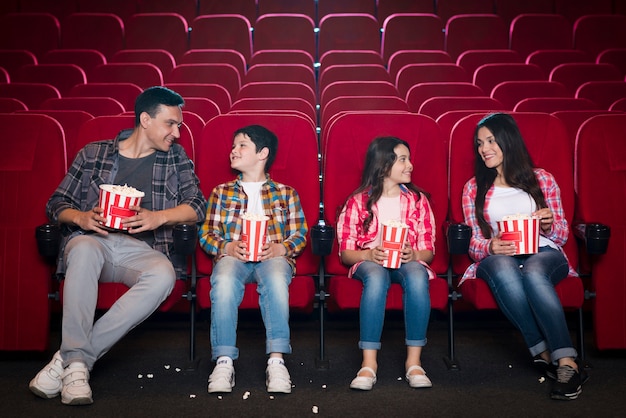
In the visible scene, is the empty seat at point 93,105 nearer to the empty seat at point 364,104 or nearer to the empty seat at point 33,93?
the empty seat at point 33,93

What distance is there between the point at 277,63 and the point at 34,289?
7.02ft

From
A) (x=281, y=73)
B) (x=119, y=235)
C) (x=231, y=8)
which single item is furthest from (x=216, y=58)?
(x=119, y=235)

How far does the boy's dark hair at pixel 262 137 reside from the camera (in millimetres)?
1700

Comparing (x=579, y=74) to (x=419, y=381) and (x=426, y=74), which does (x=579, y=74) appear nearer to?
(x=426, y=74)

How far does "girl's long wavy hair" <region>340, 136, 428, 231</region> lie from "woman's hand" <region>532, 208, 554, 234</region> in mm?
301

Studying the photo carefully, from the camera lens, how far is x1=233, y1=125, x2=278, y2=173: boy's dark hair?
170 centimetres

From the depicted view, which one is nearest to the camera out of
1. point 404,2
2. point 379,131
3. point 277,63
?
point 379,131

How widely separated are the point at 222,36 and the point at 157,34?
0.38 metres

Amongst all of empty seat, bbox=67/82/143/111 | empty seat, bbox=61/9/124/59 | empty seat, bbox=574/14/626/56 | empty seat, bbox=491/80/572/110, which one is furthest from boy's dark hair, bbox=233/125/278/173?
empty seat, bbox=574/14/626/56

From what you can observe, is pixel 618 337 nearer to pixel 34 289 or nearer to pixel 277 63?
pixel 34 289

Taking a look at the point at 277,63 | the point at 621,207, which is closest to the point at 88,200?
the point at 621,207

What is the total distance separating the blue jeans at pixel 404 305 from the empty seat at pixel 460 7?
3063mm

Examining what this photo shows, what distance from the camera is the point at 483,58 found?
3.52 m

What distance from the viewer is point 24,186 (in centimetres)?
169
